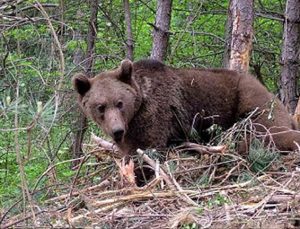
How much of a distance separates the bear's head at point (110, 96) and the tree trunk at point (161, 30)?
303 cm

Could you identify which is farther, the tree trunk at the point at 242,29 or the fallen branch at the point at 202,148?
the tree trunk at the point at 242,29

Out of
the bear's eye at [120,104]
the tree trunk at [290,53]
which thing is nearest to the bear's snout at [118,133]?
the bear's eye at [120,104]

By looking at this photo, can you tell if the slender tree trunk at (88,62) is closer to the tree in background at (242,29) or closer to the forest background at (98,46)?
the forest background at (98,46)

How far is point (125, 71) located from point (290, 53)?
179 inches

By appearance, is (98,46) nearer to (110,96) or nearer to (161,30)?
(161,30)

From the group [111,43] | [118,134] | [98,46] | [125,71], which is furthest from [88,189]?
[111,43]

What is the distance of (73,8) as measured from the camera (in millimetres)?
12289

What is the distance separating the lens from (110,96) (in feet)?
24.1

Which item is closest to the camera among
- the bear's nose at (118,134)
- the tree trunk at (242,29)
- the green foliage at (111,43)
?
the bear's nose at (118,134)

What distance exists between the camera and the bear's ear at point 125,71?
7.41 metres

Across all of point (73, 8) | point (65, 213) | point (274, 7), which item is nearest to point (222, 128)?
point (65, 213)

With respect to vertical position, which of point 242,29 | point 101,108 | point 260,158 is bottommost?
point 260,158

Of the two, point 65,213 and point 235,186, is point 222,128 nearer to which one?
point 235,186

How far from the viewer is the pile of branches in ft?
17.7
